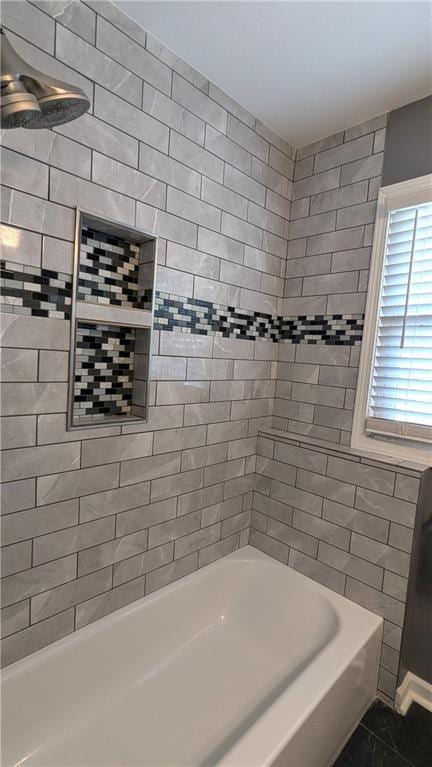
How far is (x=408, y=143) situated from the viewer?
5.69 feet

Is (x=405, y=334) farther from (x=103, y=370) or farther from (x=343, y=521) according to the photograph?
(x=103, y=370)

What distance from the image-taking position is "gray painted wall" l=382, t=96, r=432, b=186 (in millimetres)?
1678

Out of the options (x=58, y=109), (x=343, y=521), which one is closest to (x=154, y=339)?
(x=58, y=109)

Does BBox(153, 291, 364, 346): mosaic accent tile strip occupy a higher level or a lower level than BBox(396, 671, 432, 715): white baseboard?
higher

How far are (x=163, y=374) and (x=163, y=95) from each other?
1.17 m

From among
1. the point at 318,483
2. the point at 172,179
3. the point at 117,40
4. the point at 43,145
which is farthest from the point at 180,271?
the point at 318,483

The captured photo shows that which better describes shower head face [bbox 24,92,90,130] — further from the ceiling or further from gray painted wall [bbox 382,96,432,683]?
gray painted wall [bbox 382,96,432,683]

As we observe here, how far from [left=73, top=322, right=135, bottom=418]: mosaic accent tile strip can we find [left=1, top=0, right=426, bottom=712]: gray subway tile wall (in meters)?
0.14

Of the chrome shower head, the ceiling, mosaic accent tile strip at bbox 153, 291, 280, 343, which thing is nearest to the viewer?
the chrome shower head

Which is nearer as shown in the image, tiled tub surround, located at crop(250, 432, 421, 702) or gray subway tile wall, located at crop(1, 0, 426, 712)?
gray subway tile wall, located at crop(1, 0, 426, 712)

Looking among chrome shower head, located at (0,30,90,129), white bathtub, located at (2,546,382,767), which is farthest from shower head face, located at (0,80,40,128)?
white bathtub, located at (2,546,382,767)

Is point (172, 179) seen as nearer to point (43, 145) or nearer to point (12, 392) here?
point (43, 145)

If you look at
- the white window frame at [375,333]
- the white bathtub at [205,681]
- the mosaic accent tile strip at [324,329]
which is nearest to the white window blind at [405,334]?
the white window frame at [375,333]

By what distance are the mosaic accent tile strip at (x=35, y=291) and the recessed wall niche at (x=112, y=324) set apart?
70 millimetres
